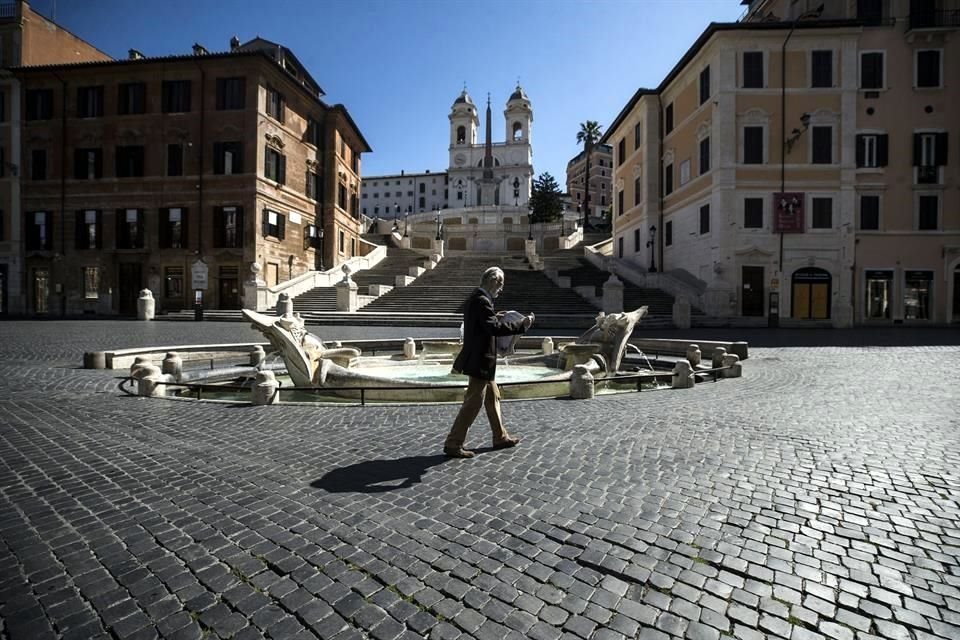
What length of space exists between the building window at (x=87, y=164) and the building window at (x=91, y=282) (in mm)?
6038

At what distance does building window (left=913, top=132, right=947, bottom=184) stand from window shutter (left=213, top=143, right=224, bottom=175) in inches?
1570

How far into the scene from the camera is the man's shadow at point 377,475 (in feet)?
13.8

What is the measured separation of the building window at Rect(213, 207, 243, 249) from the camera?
32.3 metres

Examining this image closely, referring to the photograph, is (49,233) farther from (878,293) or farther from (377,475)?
(878,293)

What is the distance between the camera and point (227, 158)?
32656 mm

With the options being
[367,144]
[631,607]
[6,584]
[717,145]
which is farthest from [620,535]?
[367,144]

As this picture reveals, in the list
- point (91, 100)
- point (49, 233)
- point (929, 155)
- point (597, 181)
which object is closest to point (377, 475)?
point (929, 155)

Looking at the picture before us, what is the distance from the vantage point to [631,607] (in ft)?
8.59

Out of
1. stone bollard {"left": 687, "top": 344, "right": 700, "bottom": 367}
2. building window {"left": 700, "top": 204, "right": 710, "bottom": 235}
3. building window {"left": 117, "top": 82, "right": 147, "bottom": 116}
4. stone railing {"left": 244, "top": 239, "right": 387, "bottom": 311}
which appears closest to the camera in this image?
stone bollard {"left": 687, "top": 344, "right": 700, "bottom": 367}

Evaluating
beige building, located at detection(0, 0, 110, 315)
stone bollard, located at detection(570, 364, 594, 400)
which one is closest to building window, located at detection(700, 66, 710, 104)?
stone bollard, located at detection(570, 364, 594, 400)

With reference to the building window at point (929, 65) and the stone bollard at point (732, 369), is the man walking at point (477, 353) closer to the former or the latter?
the stone bollard at point (732, 369)

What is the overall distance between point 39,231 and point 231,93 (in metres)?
16.0

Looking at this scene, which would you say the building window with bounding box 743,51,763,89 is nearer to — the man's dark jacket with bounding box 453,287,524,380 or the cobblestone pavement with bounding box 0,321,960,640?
the cobblestone pavement with bounding box 0,321,960,640

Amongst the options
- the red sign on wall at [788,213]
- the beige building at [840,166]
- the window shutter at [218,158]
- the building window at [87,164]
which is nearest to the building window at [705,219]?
the beige building at [840,166]
